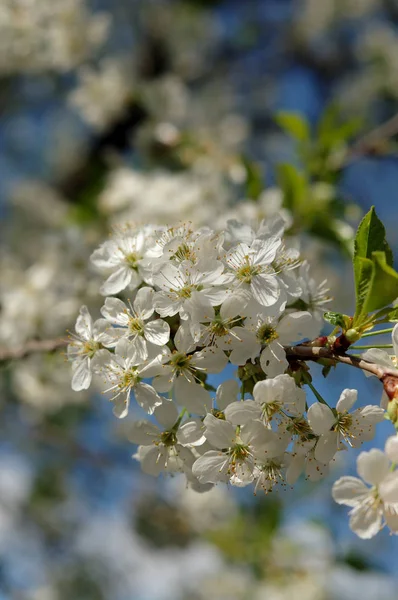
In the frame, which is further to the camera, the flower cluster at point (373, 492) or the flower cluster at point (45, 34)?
the flower cluster at point (45, 34)

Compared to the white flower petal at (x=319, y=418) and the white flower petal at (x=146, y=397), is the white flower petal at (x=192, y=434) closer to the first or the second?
Answer: the white flower petal at (x=146, y=397)

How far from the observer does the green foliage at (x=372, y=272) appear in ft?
3.13

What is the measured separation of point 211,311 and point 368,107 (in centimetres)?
464

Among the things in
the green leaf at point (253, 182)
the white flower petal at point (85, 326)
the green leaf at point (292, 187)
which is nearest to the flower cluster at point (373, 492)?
the white flower petal at point (85, 326)

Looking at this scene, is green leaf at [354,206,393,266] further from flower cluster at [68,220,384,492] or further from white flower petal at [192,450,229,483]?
white flower petal at [192,450,229,483]

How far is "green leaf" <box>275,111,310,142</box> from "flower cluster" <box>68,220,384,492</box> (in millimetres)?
1411

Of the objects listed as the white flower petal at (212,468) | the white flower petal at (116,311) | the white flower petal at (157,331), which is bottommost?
the white flower petal at (212,468)

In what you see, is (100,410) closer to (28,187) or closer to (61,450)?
(61,450)

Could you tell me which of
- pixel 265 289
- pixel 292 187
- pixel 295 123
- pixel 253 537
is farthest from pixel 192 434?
pixel 253 537

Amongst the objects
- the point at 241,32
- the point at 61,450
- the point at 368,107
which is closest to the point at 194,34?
the point at 241,32

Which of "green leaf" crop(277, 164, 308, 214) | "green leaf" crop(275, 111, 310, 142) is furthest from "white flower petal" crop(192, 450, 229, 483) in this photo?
"green leaf" crop(275, 111, 310, 142)

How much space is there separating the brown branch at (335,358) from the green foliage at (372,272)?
85 mm

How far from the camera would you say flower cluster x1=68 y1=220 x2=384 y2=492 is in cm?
100

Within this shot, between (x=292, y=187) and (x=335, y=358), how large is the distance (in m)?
1.28
